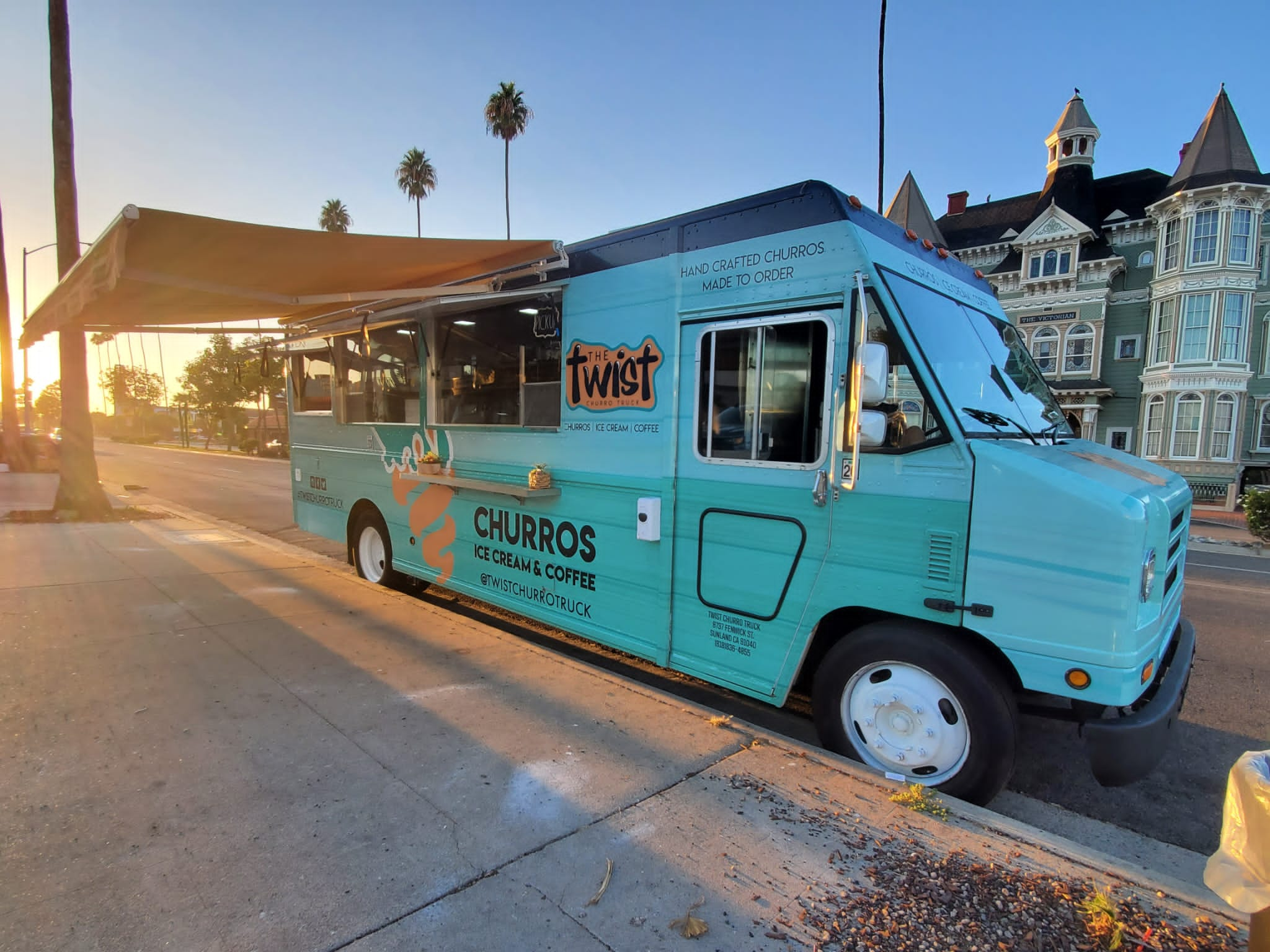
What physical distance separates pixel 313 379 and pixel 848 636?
6.61 metres

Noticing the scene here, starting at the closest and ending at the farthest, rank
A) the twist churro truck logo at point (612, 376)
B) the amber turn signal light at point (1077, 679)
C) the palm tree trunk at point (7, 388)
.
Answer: the amber turn signal light at point (1077, 679) < the twist churro truck logo at point (612, 376) < the palm tree trunk at point (7, 388)

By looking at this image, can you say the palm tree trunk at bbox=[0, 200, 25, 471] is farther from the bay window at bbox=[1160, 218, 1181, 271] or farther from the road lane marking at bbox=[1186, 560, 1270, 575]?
the bay window at bbox=[1160, 218, 1181, 271]

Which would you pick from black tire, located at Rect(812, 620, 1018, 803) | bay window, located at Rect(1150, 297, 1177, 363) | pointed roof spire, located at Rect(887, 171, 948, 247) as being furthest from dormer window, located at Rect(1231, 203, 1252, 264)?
black tire, located at Rect(812, 620, 1018, 803)

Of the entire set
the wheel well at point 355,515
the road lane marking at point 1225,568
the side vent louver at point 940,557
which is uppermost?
the side vent louver at point 940,557

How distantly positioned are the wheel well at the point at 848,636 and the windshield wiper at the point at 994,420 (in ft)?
3.23

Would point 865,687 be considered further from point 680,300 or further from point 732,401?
point 680,300

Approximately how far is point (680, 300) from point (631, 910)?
9.93 ft

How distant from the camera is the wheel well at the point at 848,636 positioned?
2.98m

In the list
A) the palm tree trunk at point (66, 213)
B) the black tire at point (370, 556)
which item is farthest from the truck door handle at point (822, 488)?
the palm tree trunk at point (66, 213)

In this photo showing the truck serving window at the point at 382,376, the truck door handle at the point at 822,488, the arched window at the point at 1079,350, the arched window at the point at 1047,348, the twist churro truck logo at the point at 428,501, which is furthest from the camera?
the arched window at the point at 1047,348

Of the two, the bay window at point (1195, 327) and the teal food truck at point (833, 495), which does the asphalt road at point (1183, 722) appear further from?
the bay window at point (1195, 327)

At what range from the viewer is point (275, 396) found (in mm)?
21984

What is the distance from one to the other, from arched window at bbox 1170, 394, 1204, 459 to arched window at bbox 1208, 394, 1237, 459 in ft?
1.38

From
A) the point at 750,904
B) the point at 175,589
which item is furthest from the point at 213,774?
the point at 175,589
